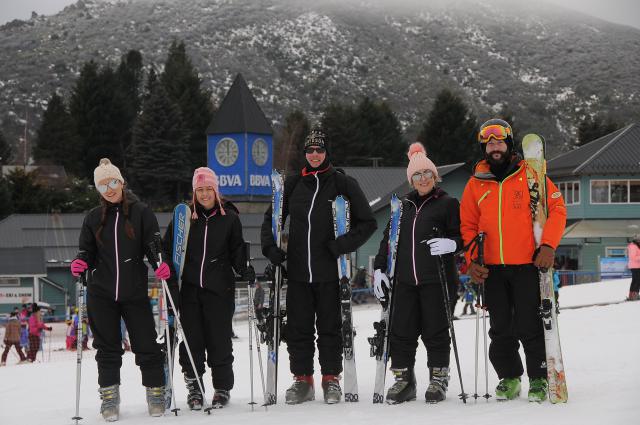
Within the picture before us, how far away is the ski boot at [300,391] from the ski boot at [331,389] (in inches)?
6.3

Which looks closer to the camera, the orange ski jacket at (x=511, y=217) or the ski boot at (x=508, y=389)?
the orange ski jacket at (x=511, y=217)

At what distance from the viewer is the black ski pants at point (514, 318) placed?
6555 millimetres

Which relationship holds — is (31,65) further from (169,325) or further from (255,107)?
(169,325)

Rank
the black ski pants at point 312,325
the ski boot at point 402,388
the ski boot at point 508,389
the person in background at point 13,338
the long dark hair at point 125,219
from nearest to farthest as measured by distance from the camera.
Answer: the ski boot at point 508,389
the ski boot at point 402,388
the long dark hair at point 125,219
the black ski pants at point 312,325
the person in background at point 13,338

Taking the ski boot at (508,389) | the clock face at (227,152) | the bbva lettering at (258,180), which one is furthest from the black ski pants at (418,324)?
the clock face at (227,152)

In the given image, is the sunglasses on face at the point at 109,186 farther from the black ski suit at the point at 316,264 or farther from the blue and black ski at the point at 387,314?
the blue and black ski at the point at 387,314

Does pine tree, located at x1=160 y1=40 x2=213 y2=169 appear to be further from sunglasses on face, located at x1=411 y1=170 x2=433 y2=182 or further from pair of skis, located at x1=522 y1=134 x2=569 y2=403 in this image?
pair of skis, located at x1=522 y1=134 x2=569 y2=403

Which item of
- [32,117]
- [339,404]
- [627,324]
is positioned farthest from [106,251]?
[32,117]

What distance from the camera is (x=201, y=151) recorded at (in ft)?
238

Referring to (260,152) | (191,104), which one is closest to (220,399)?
(260,152)

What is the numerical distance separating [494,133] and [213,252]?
7.38ft

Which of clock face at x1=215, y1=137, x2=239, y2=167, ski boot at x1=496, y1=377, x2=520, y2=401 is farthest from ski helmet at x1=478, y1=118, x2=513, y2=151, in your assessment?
clock face at x1=215, y1=137, x2=239, y2=167

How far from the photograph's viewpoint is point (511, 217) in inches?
259

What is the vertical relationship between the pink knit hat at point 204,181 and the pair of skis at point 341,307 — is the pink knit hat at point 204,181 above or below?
above
